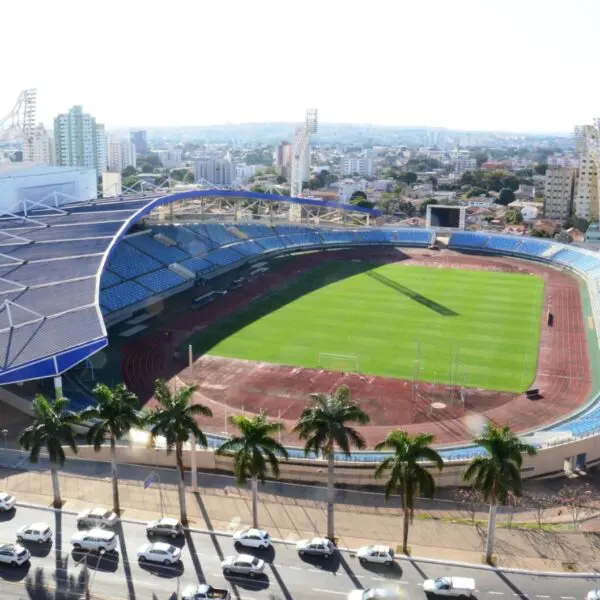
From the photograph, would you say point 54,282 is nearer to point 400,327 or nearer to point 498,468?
point 400,327

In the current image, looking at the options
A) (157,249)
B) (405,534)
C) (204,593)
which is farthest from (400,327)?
(204,593)

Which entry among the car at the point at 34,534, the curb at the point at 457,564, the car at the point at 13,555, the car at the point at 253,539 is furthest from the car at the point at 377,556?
the car at the point at 13,555

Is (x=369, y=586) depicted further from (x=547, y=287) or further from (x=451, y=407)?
(x=547, y=287)

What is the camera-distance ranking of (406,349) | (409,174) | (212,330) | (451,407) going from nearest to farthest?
(451,407), (406,349), (212,330), (409,174)

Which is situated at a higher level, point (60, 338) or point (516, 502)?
point (60, 338)

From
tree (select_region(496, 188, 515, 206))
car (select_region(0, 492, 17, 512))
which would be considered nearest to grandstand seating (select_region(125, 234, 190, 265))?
car (select_region(0, 492, 17, 512))

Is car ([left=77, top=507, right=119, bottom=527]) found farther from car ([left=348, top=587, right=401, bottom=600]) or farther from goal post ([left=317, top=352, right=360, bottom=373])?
goal post ([left=317, top=352, right=360, bottom=373])

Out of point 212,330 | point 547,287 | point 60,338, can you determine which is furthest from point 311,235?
point 60,338
